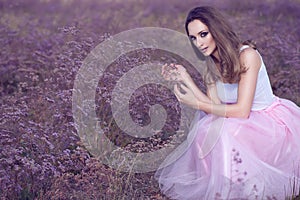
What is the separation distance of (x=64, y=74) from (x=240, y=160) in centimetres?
171

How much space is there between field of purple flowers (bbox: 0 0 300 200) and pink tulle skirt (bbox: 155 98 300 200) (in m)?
0.28

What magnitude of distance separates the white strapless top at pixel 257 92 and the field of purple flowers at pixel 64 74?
0.67 m

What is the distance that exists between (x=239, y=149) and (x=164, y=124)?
99cm

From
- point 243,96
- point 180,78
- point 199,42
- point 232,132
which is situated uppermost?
point 199,42

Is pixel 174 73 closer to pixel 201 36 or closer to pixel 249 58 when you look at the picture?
pixel 201 36

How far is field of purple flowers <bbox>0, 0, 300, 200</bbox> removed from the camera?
3727 mm

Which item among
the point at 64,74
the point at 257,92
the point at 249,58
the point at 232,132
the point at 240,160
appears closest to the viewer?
the point at 240,160

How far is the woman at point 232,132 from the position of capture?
12.3ft

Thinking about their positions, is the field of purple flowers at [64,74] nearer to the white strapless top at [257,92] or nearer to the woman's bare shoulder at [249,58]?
the white strapless top at [257,92]

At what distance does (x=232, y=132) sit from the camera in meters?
3.83

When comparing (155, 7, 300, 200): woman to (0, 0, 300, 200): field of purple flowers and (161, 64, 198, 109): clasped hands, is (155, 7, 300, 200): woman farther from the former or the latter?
(0, 0, 300, 200): field of purple flowers

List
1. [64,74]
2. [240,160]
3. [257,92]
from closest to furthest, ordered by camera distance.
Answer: [240,160] < [257,92] < [64,74]

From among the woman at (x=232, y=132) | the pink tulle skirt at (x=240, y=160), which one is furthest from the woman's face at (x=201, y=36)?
the pink tulle skirt at (x=240, y=160)

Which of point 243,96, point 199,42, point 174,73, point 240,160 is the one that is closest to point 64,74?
point 174,73
